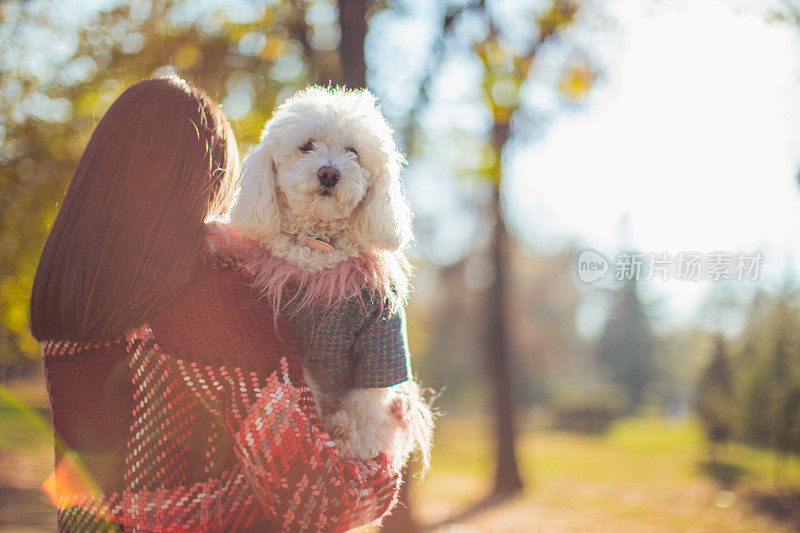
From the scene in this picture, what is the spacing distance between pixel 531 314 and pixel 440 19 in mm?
30508

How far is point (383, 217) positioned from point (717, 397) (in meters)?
13.6

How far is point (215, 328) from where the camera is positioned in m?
1.38

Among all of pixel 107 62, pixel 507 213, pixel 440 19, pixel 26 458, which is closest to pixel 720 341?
pixel 507 213

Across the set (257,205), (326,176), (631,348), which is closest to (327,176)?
(326,176)

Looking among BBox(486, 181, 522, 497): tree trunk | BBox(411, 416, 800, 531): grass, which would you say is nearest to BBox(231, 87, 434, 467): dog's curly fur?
BBox(411, 416, 800, 531): grass

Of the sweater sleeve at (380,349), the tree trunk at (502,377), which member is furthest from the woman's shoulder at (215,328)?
the tree trunk at (502,377)

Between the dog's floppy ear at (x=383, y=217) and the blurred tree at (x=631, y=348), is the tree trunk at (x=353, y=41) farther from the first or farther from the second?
the blurred tree at (x=631, y=348)

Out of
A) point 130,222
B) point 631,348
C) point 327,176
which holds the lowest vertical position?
point 631,348

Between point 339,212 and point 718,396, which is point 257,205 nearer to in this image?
point 339,212

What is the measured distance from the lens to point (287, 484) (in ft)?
4.31

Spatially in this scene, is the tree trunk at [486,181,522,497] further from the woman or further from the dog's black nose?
the woman

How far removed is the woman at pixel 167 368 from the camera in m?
1.35

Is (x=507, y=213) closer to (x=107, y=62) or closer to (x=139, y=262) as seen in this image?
(x=107, y=62)

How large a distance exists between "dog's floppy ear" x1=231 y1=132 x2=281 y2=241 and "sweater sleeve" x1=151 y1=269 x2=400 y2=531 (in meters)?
0.33
